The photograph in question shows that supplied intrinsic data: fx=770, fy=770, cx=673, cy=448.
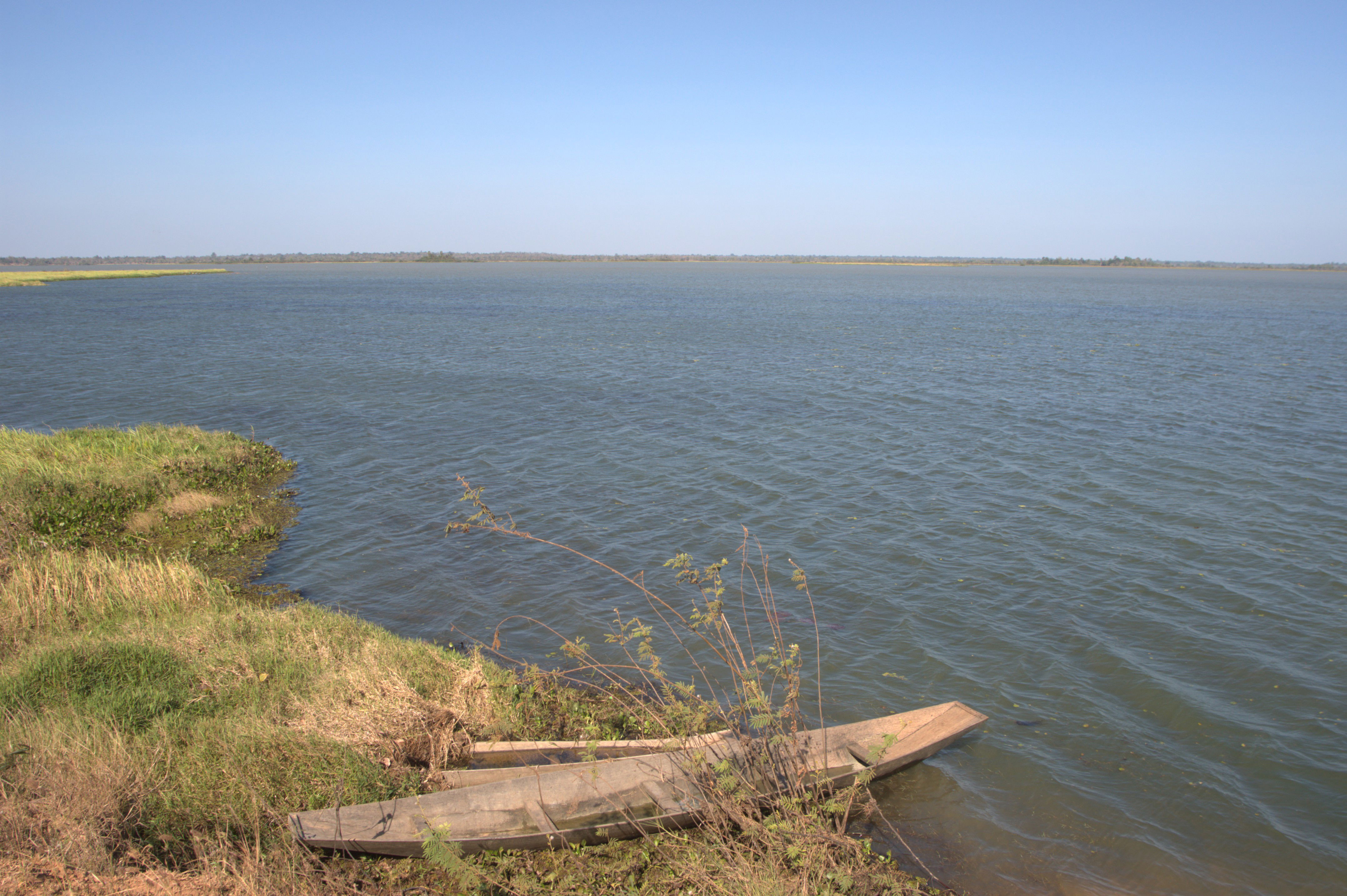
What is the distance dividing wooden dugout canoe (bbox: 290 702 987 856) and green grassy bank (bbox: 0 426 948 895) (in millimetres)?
154

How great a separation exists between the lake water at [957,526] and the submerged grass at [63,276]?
88.6m

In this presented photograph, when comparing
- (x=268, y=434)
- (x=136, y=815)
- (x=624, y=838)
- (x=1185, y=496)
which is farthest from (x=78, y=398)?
(x=1185, y=496)

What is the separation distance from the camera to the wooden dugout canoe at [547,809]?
19.3ft

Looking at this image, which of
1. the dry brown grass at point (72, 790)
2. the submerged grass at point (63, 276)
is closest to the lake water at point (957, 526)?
the dry brown grass at point (72, 790)

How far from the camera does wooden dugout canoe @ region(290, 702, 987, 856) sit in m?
5.89

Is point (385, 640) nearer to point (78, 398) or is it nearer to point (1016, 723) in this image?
point (1016, 723)

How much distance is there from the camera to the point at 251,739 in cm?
684

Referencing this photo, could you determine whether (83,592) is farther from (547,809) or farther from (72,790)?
(547,809)

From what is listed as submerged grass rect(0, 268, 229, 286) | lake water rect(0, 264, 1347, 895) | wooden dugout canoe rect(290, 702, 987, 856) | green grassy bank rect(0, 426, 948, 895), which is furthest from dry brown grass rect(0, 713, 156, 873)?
submerged grass rect(0, 268, 229, 286)

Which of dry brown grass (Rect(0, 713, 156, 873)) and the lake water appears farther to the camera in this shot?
the lake water

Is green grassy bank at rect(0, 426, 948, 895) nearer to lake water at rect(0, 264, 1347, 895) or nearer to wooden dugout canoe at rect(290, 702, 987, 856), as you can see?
wooden dugout canoe at rect(290, 702, 987, 856)

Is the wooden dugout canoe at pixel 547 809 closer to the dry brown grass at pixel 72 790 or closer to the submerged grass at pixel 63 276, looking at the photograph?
the dry brown grass at pixel 72 790

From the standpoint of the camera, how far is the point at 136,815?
5668 mm

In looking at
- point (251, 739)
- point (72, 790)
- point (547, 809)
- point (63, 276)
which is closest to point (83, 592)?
point (251, 739)
